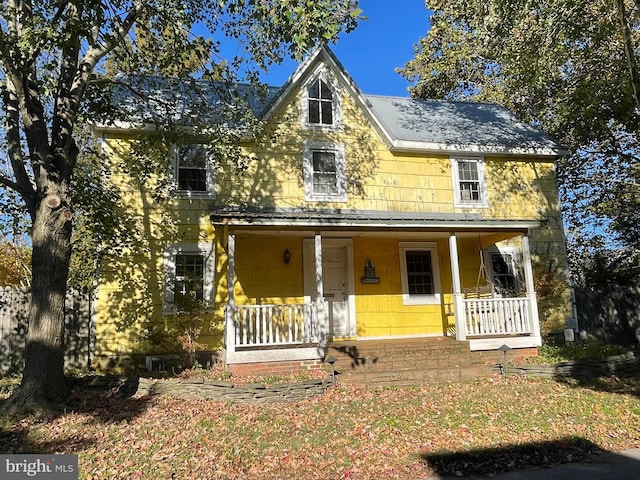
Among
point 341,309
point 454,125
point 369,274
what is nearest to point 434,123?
point 454,125

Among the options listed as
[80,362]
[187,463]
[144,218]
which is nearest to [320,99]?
[144,218]

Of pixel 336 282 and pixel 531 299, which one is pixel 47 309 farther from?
pixel 531 299

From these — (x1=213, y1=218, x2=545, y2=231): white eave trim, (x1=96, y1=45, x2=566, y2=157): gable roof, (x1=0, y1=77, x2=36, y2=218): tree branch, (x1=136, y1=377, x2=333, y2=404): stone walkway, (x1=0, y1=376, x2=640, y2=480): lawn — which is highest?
(x1=96, y1=45, x2=566, y2=157): gable roof

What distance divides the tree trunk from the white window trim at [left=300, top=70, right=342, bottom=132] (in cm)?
703

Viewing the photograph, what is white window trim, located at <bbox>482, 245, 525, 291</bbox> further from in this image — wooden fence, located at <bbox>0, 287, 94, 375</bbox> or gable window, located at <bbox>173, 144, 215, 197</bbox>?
wooden fence, located at <bbox>0, 287, 94, 375</bbox>

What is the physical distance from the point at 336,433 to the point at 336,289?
5.80 metres

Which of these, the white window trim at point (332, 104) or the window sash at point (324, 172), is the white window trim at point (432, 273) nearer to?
the window sash at point (324, 172)

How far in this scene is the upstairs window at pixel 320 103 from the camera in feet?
40.5

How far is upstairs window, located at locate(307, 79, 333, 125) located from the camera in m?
12.4

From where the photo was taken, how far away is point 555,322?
1234 cm

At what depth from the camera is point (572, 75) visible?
14.4 m

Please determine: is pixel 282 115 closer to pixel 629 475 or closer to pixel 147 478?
pixel 147 478

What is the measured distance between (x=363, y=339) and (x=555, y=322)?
5660 mm

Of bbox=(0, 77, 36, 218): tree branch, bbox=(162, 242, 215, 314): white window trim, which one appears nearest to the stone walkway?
bbox=(162, 242, 215, 314): white window trim
